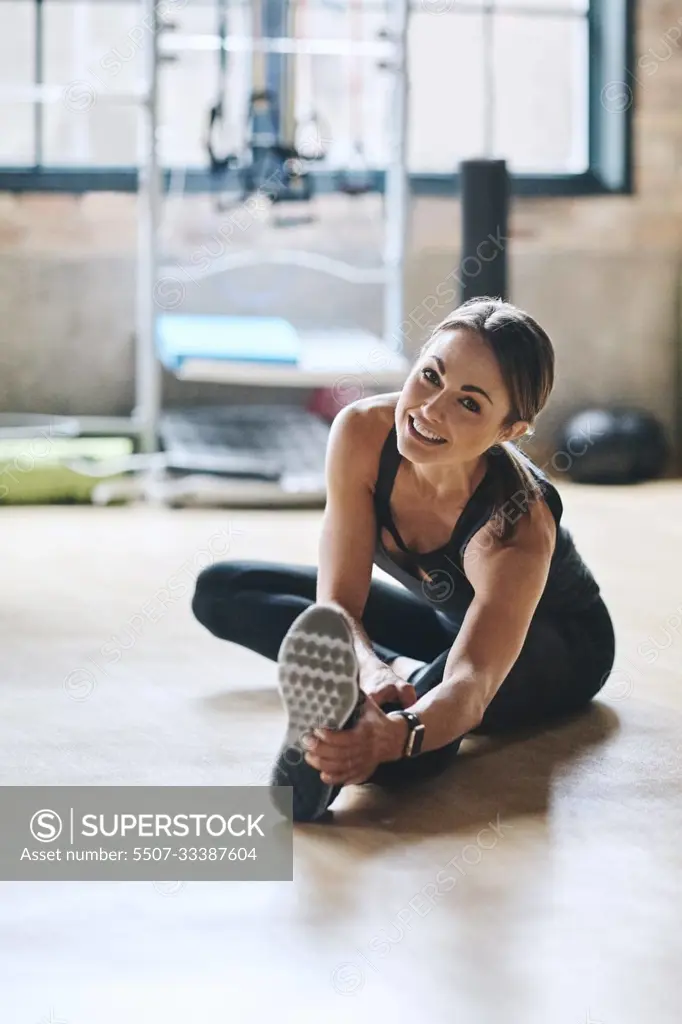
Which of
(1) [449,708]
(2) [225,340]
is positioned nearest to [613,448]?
(2) [225,340]

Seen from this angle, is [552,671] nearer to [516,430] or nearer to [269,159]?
[516,430]

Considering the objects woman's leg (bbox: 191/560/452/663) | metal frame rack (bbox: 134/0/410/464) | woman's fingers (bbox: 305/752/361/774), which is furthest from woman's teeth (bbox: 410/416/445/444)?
metal frame rack (bbox: 134/0/410/464)

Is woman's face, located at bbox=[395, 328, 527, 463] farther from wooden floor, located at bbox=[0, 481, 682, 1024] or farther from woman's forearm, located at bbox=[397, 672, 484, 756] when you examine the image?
wooden floor, located at bbox=[0, 481, 682, 1024]

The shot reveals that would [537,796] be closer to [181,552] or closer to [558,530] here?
[558,530]

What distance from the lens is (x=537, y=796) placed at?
1706mm

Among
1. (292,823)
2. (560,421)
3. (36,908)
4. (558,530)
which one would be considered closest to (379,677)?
(292,823)

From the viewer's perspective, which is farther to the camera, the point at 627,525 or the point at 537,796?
the point at 627,525

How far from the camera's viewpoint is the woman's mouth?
1604 millimetres

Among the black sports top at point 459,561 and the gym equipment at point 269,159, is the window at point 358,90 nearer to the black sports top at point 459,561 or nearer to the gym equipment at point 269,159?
the gym equipment at point 269,159

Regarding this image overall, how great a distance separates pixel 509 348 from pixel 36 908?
79cm

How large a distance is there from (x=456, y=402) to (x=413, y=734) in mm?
382

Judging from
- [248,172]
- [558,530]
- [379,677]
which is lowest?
[379,677]

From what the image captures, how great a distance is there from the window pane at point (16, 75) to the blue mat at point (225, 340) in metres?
0.79

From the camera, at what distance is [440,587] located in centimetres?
184
